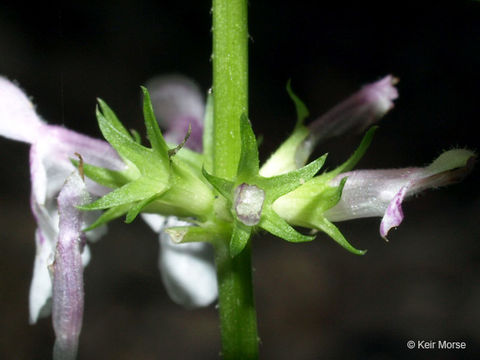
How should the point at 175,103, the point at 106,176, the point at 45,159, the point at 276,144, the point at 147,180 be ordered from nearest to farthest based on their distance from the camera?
the point at 147,180, the point at 106,176, the point at 45,159, the point at 175,103, the point at 276,144

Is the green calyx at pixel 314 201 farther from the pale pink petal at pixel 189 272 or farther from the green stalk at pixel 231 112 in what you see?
the pale pink petal at pixel 189 272

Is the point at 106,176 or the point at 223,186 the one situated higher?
the point at 106,176

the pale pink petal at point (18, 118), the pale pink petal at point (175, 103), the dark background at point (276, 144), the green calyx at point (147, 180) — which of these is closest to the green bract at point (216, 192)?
the green calyx at point (147, 180)

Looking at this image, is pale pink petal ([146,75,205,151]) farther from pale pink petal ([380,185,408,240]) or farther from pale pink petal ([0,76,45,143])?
pale pink petal ([380,185,408,240])

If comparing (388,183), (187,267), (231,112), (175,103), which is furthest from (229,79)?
(175,103)

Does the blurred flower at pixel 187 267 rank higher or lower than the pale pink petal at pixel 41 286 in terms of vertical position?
higher

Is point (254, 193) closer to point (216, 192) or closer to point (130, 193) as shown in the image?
point (216, 192)

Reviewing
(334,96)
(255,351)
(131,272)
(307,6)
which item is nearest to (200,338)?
(131,272)

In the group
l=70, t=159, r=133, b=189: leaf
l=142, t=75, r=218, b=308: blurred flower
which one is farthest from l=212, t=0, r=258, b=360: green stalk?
l=142, t=75, r=218, b=308: blurred flower
